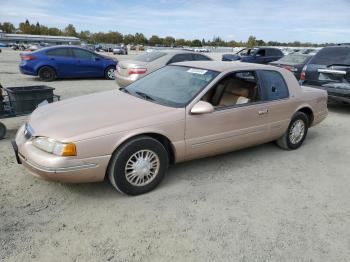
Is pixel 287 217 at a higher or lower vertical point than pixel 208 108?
lower

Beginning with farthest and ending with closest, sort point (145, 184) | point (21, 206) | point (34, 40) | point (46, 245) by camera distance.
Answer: point (34, 40), point (145, 184), point (21, 206), point (46, 245)

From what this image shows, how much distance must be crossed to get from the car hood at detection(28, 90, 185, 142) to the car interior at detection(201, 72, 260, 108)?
32.0 inches

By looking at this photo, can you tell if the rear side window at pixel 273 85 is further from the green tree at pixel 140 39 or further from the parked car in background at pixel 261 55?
the green tree at pixel 140 39

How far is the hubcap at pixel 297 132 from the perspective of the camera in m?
5.31

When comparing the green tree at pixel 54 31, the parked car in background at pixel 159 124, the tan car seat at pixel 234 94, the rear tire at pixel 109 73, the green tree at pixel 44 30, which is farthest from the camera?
the green tree at pixel 54 31

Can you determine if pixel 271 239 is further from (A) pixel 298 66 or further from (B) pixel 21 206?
(A) pixel 298 66

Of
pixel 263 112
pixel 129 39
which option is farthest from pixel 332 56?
pixel 129 39

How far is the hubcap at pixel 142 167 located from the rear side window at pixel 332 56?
6.34 m

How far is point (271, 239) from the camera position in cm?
296

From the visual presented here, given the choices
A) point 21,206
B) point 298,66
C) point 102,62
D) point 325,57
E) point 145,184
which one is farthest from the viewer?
point 102,62

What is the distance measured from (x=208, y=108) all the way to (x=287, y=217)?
148 cm

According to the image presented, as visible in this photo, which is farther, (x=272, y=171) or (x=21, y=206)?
(x=272, y=171)

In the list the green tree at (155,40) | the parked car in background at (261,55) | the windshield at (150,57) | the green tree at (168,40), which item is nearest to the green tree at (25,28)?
the green tree at (155,40)

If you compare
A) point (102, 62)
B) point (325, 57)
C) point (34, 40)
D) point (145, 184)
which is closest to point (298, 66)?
point (325, 57)
